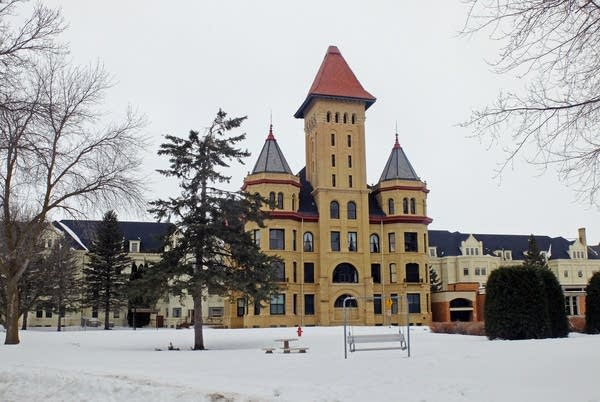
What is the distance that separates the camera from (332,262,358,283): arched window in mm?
61656

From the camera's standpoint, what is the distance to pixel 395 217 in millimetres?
63844

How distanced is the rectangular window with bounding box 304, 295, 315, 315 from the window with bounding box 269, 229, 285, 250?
564 centimetres

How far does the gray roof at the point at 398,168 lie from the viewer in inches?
2581

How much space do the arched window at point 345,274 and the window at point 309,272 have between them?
210cm

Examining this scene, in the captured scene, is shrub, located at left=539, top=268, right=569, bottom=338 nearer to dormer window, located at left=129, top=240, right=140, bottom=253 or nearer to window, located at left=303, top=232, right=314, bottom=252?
window, located at left=303, top=232, right=314, bottom=252

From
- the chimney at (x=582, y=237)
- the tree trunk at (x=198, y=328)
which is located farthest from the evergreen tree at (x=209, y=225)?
the chimney at (x=582, y=237)

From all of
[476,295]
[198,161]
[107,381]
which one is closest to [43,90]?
[198,161]

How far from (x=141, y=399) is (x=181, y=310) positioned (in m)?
68.8

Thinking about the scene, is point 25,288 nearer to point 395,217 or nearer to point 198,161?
point 198,161

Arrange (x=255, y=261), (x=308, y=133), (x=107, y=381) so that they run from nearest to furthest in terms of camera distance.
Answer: (x=107, y=381) → (x=255, y=261) → (x=308, y=133)

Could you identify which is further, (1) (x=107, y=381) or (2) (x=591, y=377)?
(1) (x=107, y=381)

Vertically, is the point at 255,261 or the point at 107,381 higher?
the point at 255,261

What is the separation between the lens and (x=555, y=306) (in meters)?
22.6

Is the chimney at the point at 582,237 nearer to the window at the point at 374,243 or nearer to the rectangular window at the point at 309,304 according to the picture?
the window at the point at 374,243
